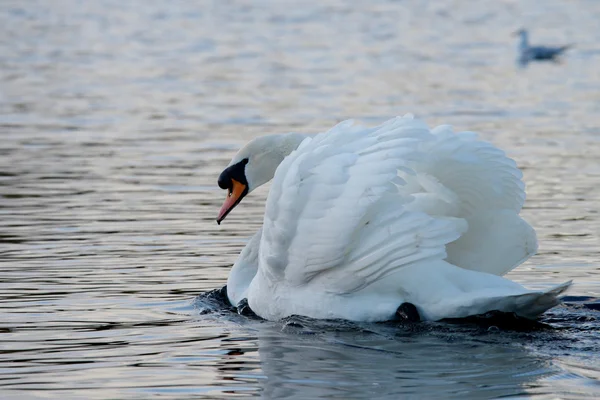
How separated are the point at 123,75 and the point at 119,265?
44.4 ft

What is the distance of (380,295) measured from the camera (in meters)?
7.54

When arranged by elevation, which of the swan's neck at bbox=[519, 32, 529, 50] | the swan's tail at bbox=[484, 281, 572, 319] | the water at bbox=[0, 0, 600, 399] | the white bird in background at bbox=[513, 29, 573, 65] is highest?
the swan's tail at bbox=[484, 281, 572, 319]

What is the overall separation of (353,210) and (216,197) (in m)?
5.28

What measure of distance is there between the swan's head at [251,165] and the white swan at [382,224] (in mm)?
1071

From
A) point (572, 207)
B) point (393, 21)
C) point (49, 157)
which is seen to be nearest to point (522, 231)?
point (572, 207)

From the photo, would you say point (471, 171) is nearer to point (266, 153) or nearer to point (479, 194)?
point (479, 194)

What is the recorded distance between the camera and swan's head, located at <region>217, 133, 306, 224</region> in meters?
8.77

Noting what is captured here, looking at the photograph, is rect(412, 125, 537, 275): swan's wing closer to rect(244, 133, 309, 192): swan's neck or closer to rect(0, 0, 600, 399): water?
rect(0, 0, 600, 399): water

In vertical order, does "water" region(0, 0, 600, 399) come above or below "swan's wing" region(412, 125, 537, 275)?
below

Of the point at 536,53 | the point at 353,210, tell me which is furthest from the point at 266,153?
the point at 536,53

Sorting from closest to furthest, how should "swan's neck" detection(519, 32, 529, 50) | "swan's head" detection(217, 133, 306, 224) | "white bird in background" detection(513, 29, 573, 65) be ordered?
1. "swan's head" detection(217, 133, 306, 224)
2. "white bird in background" detection(513, 29, 573, 65)
3. "swan's neck" detection(519, 32, 529, 50)

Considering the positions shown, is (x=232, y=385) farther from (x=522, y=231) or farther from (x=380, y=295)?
(x=522, y=231)

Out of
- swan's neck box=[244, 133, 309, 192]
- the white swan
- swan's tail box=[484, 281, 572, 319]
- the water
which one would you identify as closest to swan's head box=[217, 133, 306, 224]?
swan's neck box=[244, 133, 309, 192]

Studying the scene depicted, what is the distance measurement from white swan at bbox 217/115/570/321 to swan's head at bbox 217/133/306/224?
107 centimetres
